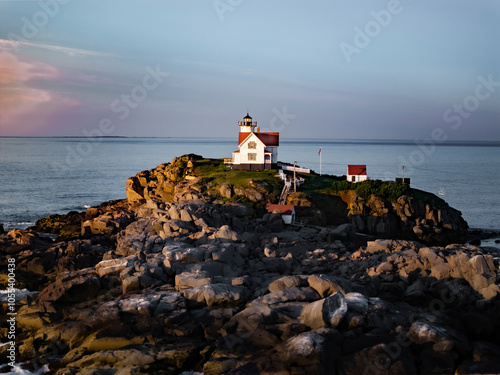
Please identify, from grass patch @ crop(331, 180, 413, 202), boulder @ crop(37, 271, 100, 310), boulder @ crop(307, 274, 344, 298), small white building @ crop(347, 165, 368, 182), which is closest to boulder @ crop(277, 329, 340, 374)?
boulder @ crop(307, 274, 344, 298)

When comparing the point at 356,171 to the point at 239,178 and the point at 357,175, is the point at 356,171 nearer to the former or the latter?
the point at 357,175

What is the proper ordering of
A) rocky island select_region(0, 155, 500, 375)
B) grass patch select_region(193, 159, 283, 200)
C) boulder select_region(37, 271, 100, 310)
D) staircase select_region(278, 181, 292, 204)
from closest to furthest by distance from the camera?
rocky island select_region(0, 155, 500, 375) < boulder select_region(37, 271, 100, 310) < staircase select_region(278, 181, 292, 204) < grass patch select_region(193, 159, 283, 200)

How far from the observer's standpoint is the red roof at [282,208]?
50.3 meters

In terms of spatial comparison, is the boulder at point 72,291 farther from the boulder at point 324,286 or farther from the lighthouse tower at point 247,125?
the lighthouse tower at point 247,125

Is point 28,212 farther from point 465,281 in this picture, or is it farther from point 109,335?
point 465,281

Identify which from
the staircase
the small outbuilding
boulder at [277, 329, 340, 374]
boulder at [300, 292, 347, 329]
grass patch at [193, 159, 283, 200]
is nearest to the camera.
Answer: boulder at [277, 329, 340, 374]

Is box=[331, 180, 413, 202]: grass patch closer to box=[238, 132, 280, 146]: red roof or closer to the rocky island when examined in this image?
the rocky island

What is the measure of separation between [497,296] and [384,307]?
25.5 feet

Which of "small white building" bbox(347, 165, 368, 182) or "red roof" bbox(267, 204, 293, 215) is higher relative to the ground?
"small white building" bbox(347, 165, 368, 182)

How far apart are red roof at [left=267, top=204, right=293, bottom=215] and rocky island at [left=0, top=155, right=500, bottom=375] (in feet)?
4.69

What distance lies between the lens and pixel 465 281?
32.0 m

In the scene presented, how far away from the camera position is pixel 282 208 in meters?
50.8

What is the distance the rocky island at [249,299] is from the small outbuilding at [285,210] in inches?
37.5

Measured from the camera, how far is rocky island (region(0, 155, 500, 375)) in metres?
23.4
